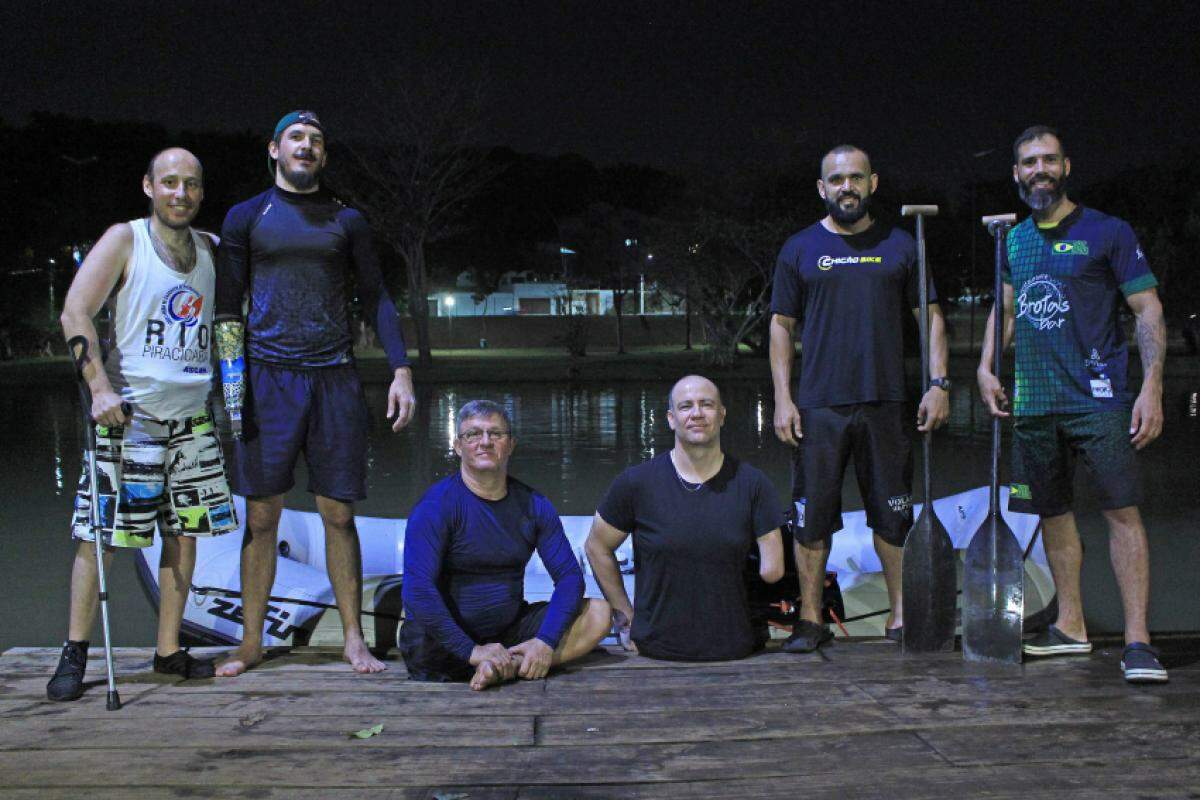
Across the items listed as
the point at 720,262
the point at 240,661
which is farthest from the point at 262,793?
the point at 720,262

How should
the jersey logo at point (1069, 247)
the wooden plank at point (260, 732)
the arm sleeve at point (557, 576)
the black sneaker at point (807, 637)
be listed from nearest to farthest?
1. the wooden plank at point (260, 732)
2. the arm sleeve at point (557, 576)
3. the jersey logo at point (1069, 247)
4. the black sneaker at point (807, 637)

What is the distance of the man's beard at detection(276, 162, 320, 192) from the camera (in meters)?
4.21

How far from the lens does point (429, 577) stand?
3.87 m

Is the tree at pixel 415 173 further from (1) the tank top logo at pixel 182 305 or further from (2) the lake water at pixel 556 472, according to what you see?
(1) the tank top logo at pixel 182 305

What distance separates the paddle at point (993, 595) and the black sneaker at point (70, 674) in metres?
3.15

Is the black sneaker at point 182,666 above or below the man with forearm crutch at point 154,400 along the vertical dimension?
below

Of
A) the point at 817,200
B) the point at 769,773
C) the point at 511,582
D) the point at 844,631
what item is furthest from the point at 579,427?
the point at 817,200

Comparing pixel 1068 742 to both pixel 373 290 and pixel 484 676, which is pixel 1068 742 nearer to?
pixel 484 676

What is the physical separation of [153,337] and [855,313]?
2687 millimetres

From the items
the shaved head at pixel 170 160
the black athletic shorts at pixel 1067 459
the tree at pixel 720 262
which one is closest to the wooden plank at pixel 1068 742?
the black athletic shorts at pixel 1067 459

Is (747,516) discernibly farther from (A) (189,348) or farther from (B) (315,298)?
(A) (189,348)

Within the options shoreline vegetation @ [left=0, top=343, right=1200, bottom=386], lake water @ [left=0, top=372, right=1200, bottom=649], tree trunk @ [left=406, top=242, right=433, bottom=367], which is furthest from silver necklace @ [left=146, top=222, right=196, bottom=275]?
tree trunk @ [left=406, top=242, right=433, bottom=367]

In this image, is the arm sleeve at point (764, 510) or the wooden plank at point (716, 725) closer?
the wooden plank at point (716, 725)

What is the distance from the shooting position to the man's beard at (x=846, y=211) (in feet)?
14.7
